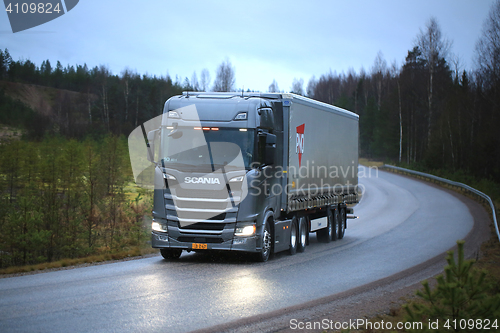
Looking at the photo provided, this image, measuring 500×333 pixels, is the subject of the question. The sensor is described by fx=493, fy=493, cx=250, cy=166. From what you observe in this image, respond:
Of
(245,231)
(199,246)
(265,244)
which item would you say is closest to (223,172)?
(245,231)

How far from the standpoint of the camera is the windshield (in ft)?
36.6

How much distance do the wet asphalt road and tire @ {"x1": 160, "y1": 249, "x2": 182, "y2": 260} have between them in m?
0.20

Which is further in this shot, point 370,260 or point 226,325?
point 370,260

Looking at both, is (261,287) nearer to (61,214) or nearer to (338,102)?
(61,214)

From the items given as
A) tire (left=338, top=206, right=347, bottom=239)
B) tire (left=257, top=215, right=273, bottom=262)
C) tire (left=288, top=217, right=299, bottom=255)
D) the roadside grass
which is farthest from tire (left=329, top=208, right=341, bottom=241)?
the roadside grass

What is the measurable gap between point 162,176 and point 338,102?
90.0m

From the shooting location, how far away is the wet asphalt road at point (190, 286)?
21.2ft

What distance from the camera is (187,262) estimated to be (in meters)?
12.0

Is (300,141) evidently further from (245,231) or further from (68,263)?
(68,263)

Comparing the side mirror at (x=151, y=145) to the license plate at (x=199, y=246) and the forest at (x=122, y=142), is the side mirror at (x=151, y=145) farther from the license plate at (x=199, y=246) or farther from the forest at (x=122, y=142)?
the forest at (x=122, y=142)

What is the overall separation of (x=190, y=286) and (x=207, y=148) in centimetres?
357

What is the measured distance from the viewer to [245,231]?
1117 centimetres

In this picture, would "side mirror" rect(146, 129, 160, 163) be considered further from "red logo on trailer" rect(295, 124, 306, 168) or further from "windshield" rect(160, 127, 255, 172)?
"red logo on trailer" rect(295, 124, 306, 168)

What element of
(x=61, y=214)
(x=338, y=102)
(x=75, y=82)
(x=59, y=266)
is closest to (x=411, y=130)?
(x=338, y=102)
